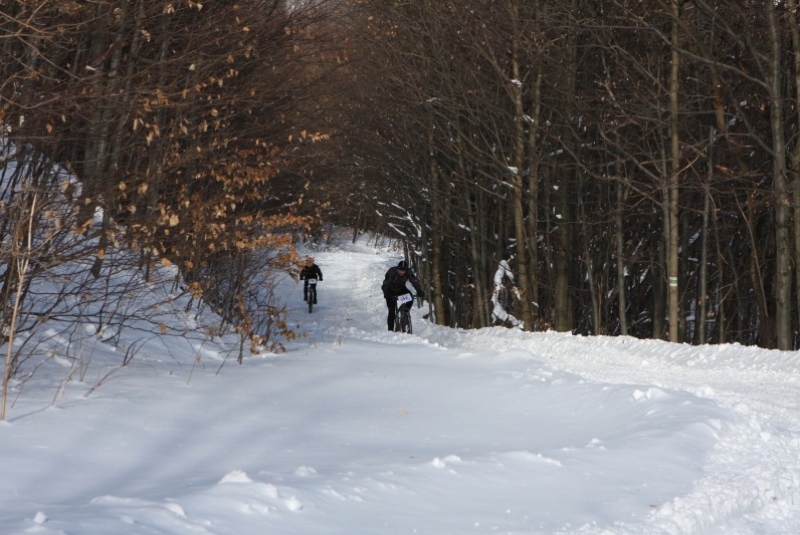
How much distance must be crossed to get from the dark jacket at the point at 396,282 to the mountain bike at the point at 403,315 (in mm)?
151

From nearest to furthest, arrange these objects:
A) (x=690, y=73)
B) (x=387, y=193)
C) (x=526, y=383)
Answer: (x=526, y=383) < (x=690, y=73) < (x=387, y=193)

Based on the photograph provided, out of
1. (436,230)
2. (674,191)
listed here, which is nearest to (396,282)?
(674,191)

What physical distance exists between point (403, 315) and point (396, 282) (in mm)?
907

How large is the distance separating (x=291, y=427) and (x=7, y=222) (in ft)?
11.0

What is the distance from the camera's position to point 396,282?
20.1m

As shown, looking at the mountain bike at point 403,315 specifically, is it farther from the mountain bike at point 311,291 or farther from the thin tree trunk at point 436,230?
the mountain bike at point 311,291

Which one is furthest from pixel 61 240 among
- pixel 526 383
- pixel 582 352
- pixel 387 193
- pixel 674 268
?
pixel 387 193

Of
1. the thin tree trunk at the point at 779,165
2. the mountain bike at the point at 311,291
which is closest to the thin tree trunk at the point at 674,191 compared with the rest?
the thin tree trunk at the point at 779,165

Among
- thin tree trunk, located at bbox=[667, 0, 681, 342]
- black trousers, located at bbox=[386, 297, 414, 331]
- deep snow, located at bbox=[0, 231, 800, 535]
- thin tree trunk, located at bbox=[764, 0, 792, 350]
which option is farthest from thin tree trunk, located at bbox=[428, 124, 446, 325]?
deep snow, located at bbox=[0, 231, 800, 535]

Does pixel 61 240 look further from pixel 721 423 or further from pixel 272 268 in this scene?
pixel 721 423

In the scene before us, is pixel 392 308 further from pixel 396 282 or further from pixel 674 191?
pixel 674 191

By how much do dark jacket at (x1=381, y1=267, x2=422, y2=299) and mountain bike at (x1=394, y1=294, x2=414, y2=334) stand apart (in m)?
0.15

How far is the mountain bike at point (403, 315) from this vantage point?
20.3 meters

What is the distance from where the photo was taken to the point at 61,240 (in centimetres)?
906
